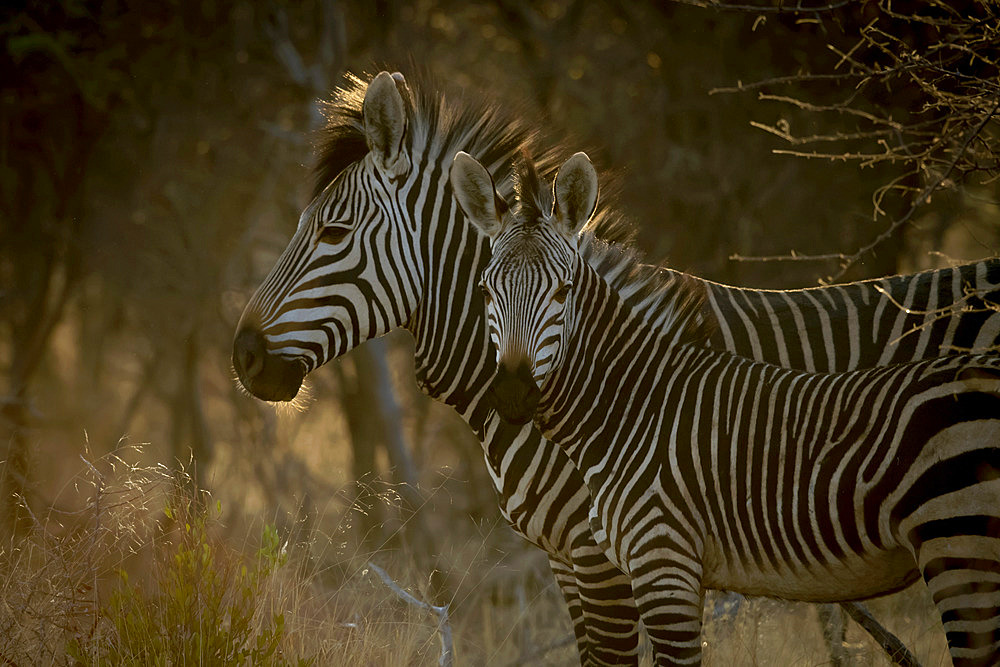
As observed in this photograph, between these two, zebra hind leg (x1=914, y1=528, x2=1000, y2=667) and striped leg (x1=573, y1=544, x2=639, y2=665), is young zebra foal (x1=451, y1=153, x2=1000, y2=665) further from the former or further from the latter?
striped leg (x1=573, y1=544, x2=639, y2=665)

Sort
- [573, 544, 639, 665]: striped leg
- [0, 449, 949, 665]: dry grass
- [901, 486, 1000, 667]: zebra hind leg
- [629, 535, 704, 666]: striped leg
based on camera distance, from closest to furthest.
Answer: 1. [901, 486, 1000, 667]: zebra hind leg
2. [629, 535, 704, 666]: striped leg
3. [0, 449, 949, 665]: dry grass
4. [573, 544, 639, 665]: striped leg

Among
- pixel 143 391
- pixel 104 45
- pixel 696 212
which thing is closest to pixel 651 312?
pixel 696 212

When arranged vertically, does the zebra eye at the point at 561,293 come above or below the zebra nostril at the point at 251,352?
above

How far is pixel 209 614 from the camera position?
13.8 feet

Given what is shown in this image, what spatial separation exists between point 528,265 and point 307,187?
5121 mm

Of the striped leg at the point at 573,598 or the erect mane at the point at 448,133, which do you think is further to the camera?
the erect mane at the point at 448,133

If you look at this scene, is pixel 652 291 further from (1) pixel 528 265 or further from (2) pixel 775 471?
(2) pixel 775 471

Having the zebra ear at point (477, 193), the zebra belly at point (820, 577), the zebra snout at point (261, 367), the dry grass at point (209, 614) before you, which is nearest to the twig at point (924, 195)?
the zebra belly at point (820, 577)

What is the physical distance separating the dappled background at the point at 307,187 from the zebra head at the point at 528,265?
3451mm

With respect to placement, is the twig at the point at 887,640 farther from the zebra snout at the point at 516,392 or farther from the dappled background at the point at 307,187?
the zebra snout at the point at 516,392

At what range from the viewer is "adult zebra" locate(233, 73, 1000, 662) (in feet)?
16.1

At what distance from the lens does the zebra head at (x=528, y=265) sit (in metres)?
4.06

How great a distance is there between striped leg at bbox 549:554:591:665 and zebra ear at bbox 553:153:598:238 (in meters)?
1.71

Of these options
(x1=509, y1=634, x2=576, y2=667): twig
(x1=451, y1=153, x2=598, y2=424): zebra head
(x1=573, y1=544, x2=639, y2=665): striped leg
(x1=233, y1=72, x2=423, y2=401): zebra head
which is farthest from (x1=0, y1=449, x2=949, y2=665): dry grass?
(x1=451, y1=153, x2=598, y2=424): zebra head
